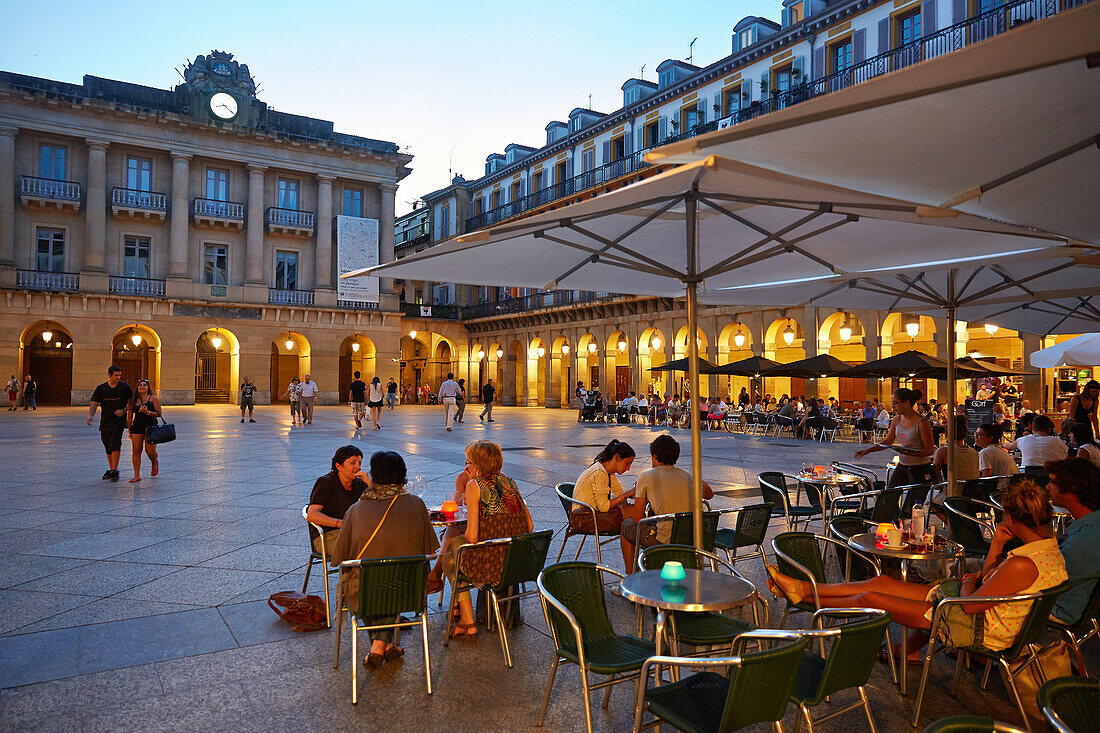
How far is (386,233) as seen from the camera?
36.4 metres

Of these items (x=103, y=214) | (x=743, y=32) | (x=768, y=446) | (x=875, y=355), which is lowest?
(x=768, y=446)

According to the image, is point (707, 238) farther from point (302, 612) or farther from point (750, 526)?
point (302, 612)

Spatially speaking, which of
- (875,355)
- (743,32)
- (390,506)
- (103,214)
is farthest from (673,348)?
(390,506)

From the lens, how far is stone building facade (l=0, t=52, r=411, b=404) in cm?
2925

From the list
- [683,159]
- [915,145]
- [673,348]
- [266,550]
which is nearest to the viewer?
[683,159]

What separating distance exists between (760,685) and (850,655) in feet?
1.68

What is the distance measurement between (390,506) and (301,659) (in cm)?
94

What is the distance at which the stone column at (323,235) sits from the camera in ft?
115

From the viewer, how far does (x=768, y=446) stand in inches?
658

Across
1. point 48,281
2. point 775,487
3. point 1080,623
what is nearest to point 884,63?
point 775,487

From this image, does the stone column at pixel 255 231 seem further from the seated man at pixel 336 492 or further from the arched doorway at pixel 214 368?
the seated man at pixel 336 492

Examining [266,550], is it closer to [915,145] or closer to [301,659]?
[301,659]

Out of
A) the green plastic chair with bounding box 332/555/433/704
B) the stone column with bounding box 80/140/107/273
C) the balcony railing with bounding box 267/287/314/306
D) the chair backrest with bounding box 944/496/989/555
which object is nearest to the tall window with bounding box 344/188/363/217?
the balcony railing with bounding box 267/287/314/306

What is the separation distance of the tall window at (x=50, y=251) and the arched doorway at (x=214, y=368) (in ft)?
21.0
